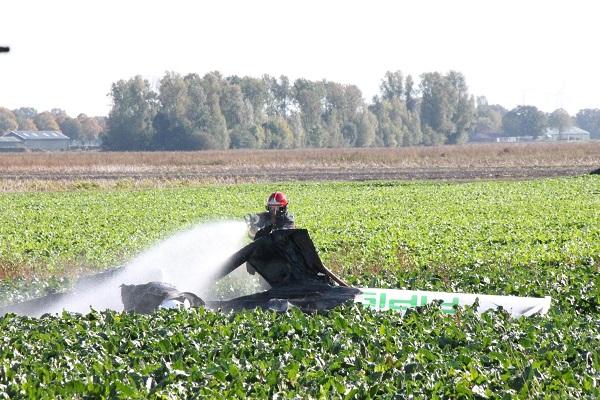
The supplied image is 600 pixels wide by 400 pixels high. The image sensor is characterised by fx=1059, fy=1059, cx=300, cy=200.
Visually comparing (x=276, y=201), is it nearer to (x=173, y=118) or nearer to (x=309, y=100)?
(x=173, y=118)

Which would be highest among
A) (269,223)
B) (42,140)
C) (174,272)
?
(269,223)

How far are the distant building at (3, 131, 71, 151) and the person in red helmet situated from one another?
533 ft

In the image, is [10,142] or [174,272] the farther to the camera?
[10,142]

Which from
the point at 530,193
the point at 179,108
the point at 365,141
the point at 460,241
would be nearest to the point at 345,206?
the point at 530,193

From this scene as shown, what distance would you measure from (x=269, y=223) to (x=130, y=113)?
12649 cm

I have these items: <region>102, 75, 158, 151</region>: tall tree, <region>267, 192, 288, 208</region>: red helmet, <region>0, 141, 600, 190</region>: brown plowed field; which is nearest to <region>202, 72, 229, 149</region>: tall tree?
<region>102, 75, 158, 151</region>: tall tree

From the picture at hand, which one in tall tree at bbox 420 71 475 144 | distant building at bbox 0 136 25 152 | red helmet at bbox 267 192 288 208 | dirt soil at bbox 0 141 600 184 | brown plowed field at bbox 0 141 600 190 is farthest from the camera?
distant building at bbox 0 136 25 152

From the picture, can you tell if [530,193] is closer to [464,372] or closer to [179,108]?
[464,372]

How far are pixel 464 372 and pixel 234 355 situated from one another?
220 centimetres

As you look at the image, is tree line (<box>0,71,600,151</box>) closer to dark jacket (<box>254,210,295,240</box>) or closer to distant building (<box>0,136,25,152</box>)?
distant building (<box>0,136,25,152</box>)

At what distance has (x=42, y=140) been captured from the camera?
593 ft

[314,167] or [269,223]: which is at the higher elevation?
[269,223]

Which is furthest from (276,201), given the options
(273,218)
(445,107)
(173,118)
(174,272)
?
(445,107)

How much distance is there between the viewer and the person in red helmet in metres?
14.7
